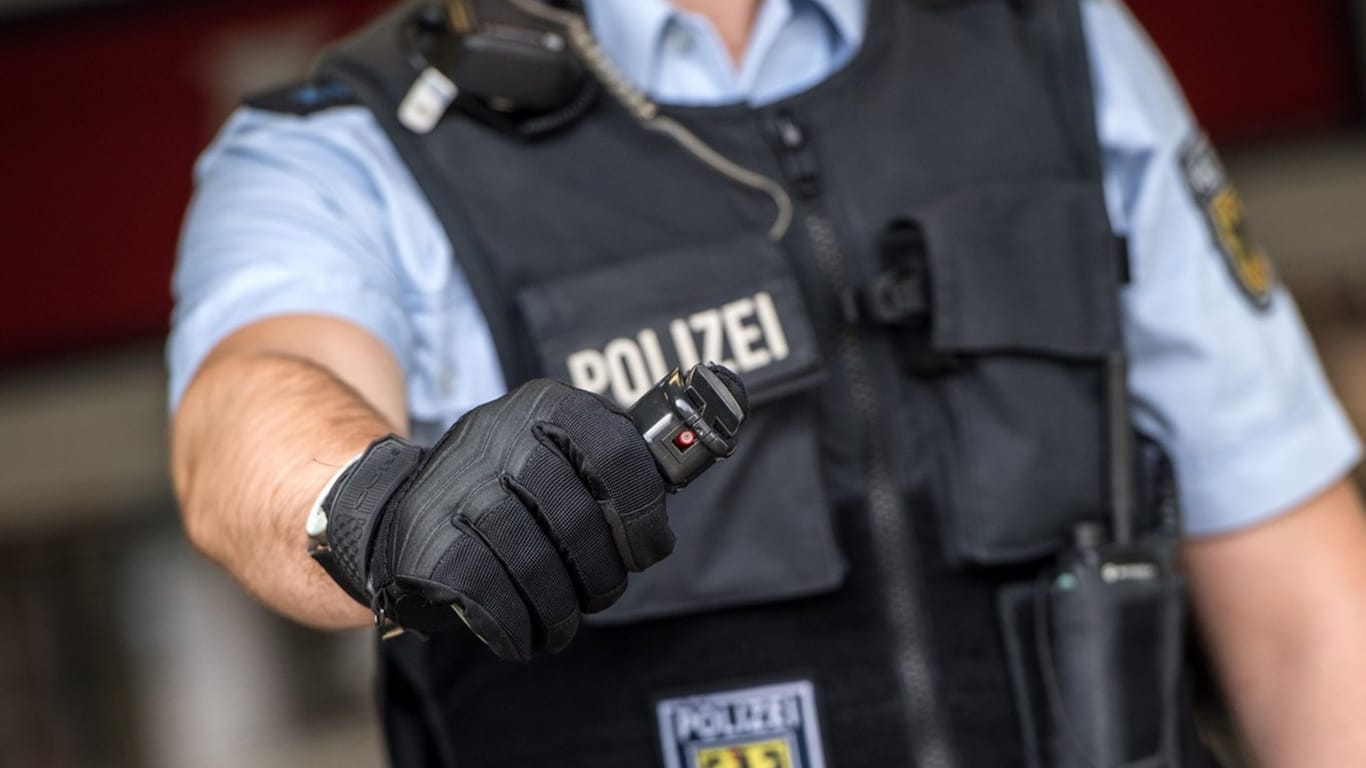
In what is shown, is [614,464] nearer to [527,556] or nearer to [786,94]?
[527,556]

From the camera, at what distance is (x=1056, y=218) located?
1.20 meters

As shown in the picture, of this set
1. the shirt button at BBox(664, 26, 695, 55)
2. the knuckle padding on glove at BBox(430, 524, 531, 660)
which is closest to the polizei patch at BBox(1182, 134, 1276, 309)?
the shirt button at BBox(664, 26, 695, 55)

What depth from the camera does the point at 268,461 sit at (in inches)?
35.6

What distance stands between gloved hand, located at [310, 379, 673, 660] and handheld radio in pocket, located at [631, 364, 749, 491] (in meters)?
0.01

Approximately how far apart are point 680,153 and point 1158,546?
434 millimetres

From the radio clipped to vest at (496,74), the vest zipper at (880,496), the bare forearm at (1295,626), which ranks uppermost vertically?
the radio clipped to vest at (496,74)

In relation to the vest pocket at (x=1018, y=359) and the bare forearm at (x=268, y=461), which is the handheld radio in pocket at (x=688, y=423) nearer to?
the bare forearm at (x=268, y=461)

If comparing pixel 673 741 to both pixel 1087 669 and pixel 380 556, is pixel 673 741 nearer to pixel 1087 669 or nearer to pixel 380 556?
pixel 1087 669

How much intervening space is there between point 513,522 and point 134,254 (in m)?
2.48

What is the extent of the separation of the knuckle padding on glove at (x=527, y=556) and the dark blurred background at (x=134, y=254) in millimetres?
2373

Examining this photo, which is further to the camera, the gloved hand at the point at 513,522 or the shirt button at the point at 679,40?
the shirt button at the point at 679,40

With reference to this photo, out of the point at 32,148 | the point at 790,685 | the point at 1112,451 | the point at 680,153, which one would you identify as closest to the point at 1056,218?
the point at 1112,451

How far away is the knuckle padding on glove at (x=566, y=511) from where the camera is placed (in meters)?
0.73

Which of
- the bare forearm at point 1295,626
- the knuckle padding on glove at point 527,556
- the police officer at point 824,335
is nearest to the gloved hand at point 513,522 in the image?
the knuckle padding on glove at point 527,556
